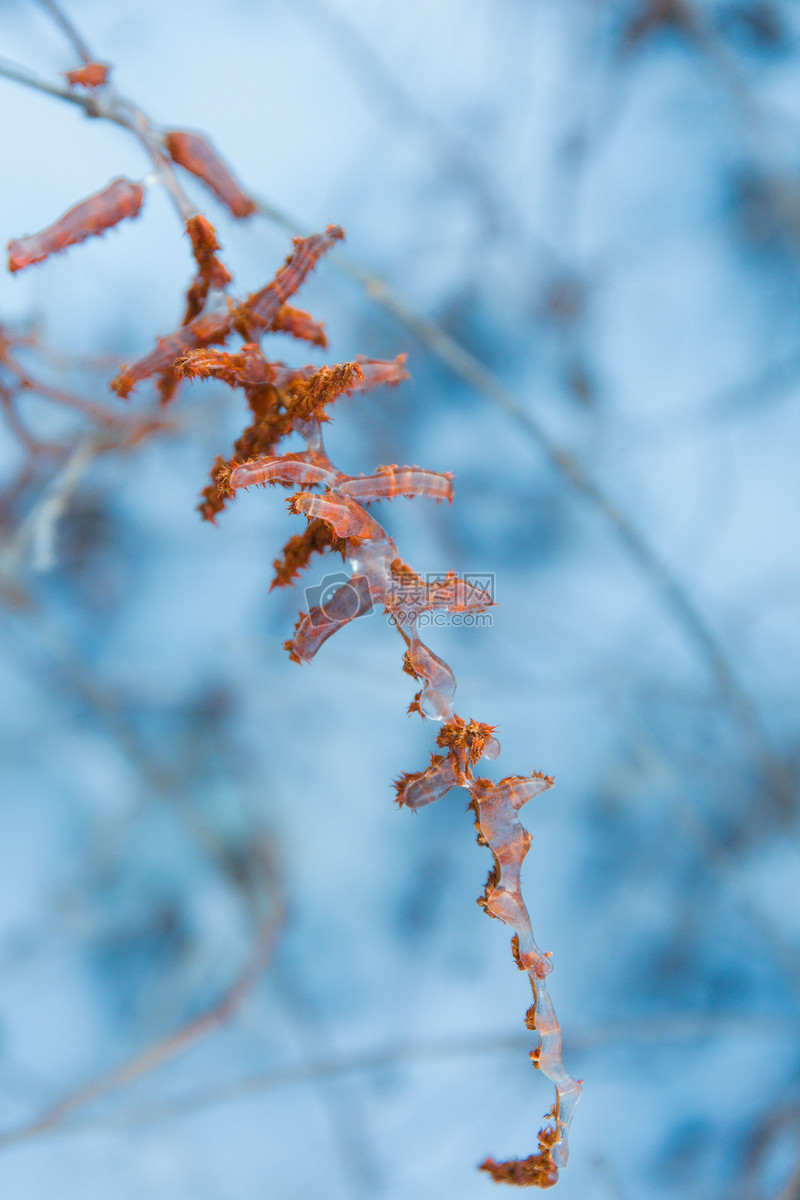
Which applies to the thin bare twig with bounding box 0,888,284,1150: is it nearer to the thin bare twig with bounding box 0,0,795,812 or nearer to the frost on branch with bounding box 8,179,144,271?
the thin bare twig with bounding box 0,0,795,812

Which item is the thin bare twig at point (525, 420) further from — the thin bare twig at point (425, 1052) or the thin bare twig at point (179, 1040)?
the thin bare twig at point (179, 1040)

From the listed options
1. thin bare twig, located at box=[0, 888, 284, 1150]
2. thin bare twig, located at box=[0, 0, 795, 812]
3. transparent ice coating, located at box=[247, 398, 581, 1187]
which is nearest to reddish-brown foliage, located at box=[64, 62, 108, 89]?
thin bare twig, located at box=[0, 0, 795, 812]

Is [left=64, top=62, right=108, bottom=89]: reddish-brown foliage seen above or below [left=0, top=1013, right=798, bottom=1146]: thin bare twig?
above

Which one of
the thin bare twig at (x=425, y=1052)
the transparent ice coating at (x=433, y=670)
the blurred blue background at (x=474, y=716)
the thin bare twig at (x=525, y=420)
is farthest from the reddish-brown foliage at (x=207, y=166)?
the thin bare twig at (x=425, y=1052)

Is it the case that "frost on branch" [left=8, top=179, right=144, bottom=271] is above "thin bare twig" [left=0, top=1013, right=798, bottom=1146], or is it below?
above

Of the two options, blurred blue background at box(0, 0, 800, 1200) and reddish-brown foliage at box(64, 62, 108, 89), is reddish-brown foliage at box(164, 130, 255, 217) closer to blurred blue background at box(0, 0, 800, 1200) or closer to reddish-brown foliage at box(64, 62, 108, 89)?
reddish-brown foliage at box(64, 62, 108, 89)

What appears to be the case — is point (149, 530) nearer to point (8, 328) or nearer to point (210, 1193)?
point (8, 328)

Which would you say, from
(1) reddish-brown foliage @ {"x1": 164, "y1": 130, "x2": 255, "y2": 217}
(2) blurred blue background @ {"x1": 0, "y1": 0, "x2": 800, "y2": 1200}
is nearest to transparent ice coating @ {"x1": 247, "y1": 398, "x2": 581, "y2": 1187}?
(1) reddish-brown foliage @ {"x1": 164, "y1": 130, "x2": 255, "y2": 217}

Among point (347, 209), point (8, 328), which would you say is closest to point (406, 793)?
point (8, 328)

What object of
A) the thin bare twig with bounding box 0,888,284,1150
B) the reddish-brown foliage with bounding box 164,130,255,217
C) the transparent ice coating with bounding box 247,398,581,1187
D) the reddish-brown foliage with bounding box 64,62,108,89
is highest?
the reddish-brown foliage with bounding box 64,62,108,89

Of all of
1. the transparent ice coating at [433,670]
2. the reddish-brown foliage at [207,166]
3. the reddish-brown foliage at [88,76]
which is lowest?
the transparent ice coating at [433,670]

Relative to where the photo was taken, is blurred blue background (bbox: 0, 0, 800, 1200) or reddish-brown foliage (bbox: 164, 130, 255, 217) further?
blurred blue background (bbox: 0, 0, 800, 1200)
